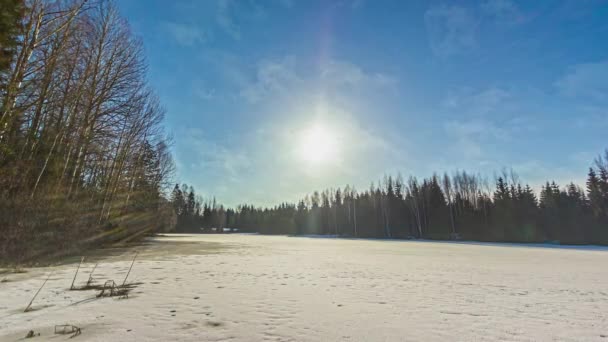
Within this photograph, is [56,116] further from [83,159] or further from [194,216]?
[194,216]

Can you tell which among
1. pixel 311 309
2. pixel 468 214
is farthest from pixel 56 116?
pixel 468 214

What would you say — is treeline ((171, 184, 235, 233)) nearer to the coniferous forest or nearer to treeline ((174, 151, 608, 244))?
treeline ((174, 151, 608, 244))

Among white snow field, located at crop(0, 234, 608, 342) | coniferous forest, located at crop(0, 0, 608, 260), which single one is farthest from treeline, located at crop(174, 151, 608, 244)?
white snow field, located at crop(0, 234, 608, 342)

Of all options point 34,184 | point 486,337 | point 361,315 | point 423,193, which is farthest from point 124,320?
point 423,193

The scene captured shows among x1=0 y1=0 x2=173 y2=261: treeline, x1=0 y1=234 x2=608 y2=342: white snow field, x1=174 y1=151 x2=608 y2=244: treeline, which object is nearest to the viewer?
x1=0 y1=234 x2=608 y2=342: white snow field

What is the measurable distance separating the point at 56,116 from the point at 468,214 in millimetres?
54757

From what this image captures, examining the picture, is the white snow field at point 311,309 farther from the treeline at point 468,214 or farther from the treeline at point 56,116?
the treeline at point 468,214

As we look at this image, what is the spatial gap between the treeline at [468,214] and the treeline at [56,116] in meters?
47.6

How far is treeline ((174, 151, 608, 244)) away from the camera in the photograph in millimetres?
38250

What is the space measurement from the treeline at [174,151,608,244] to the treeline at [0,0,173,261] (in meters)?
47.6

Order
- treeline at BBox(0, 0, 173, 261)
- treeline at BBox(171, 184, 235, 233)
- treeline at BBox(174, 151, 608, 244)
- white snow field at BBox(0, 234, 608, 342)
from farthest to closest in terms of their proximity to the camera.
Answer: treeline at BBox(171, 184, 235, 233) → treeline at BBox(174, 151, 608, 244) → treeline at BBox(0, 0, 173, 261) → white snow field at BBox(0, 234, 608, 342)

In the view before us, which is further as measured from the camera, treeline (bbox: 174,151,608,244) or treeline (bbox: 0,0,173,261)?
treeline (bbox: 174,151,608,244)

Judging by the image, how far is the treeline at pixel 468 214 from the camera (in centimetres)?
3825

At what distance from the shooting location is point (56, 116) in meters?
11.8
